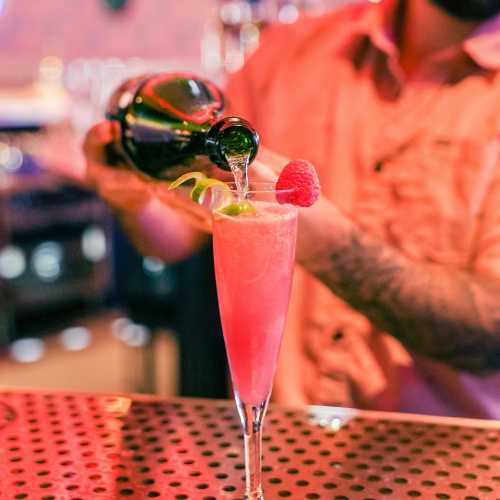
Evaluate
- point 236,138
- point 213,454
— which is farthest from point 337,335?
point 236,138

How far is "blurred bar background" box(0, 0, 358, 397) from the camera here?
3.63 metres

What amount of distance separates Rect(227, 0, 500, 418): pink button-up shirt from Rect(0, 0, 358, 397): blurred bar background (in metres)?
1.11

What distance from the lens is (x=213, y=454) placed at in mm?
1082

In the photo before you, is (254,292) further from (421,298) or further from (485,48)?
(485,48)

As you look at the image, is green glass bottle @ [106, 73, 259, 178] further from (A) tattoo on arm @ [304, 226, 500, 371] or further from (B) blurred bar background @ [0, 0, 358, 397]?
(B) blurred bar background @ [0, 0, 358, 397]

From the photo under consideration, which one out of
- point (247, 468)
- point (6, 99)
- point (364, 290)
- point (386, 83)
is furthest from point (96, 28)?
point (247, 468)

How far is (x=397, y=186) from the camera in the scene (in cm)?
158

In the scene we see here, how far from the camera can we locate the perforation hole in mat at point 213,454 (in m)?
0.98

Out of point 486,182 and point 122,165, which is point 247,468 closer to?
point 122,165

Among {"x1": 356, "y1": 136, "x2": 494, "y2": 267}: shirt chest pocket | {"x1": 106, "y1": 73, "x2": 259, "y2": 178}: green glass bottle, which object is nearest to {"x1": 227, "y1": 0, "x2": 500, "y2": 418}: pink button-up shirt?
{"x1": 356, "y1": 136, "x2": 494, "y2": 267}: shirt chest pocket

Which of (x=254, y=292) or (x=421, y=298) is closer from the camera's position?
(x=254, y=292)

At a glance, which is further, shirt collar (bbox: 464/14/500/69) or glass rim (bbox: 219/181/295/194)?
shirt collar (bbox: 464/14/500/69)

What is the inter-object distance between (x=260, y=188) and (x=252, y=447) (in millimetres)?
295

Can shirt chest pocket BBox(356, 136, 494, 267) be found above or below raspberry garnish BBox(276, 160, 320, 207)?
below
